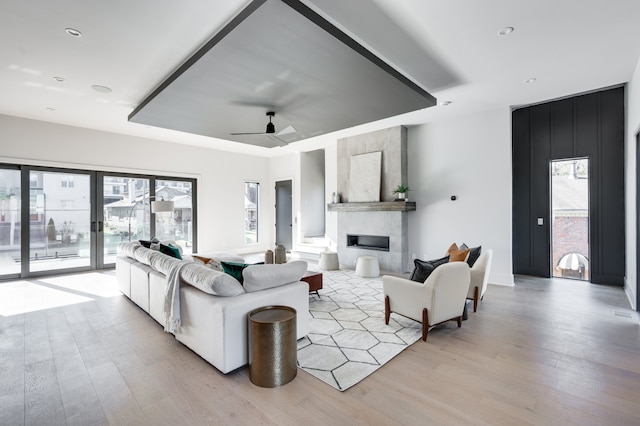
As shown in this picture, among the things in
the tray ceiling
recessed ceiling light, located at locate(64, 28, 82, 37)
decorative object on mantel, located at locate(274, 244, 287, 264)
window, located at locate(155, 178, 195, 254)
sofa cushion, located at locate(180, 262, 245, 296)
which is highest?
recessed ceiling light, located at locate(64, 28, 82, 37)

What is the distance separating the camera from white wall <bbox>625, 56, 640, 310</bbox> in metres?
3.73

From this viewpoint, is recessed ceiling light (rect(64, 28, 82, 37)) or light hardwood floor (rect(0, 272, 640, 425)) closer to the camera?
light hardwood floor (rect(0, 272, 640, 425))

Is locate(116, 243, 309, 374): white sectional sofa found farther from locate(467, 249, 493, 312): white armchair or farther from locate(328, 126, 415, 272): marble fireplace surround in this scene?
locate(328, 126, 415, 272): marble fireplace surround

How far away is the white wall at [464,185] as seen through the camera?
528 cm

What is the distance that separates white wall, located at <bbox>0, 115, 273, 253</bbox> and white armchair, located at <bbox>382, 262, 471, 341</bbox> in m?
6.12

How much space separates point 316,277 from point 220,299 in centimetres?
197

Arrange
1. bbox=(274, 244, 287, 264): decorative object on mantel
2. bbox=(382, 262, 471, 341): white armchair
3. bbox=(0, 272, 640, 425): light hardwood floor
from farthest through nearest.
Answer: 1. bbox=(274, 244, 287, 264): decorative object on mantel
2. bbox=(382, 262, 471, 341): white armchair
3. bbox=(0, 272, 640, 425): light hardwood floor

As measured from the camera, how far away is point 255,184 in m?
9.37

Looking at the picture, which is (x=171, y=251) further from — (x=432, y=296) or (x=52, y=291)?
(x=432, y=296)

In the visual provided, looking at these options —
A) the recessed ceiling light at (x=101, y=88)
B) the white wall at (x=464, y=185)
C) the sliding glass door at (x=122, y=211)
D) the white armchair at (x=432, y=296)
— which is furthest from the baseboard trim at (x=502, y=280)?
the sliding glass door at (x=122, y=211)

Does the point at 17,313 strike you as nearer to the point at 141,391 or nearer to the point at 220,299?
the point at 141,391

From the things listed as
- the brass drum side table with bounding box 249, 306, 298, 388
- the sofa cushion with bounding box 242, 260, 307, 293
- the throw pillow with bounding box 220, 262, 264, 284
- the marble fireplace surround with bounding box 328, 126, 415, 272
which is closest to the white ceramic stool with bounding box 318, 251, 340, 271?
the marble fireplace surround with bounding box 328, 126, 415, 272

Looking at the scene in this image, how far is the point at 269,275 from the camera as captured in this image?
9.01ft

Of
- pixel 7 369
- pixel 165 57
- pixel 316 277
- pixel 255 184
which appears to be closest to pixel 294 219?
pixel 255 184
